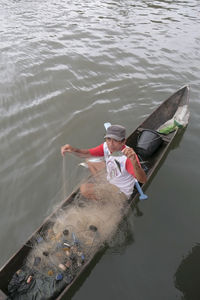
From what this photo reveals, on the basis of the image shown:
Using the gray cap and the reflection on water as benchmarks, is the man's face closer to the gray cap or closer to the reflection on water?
the gray cap

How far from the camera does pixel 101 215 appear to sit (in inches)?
169

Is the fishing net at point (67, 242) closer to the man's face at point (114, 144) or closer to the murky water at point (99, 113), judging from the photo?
the murky water at point (99, 113)

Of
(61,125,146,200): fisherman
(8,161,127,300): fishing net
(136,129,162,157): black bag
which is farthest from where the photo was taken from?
(136,129,162,157): black bag

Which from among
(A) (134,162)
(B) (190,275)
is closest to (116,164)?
(A) (134,162)

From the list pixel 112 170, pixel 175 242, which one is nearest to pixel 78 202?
pixel 112 170


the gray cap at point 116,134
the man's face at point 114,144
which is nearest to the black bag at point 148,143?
the man's face at point 114,144

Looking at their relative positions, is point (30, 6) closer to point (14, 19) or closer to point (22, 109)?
point (14, 19)

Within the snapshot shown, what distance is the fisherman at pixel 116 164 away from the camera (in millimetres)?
3758

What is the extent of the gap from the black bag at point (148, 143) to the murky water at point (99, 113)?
59 cm

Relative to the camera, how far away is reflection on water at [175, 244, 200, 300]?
389cm

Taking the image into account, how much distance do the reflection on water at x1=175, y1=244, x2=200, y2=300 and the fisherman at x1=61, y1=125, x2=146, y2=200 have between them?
1.59 metres

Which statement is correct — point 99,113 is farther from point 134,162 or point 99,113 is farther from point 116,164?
point 134,162

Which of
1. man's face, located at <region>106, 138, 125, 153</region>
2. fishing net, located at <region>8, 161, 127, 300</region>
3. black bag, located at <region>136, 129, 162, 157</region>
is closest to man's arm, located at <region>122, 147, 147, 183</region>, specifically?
man's face, located at <region>106, 138, 125, 153</region>

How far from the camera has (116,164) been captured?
427cm
